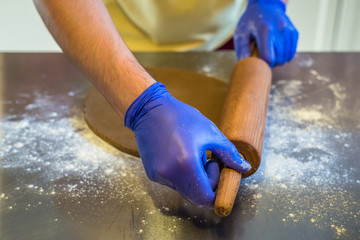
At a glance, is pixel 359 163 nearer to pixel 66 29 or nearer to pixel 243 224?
pixel 243 224

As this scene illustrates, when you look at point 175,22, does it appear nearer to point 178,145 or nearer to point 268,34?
point 268,34

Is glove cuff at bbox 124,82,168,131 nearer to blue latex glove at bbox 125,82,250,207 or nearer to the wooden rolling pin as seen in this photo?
blue latex glove at bbox 125,82,250,207

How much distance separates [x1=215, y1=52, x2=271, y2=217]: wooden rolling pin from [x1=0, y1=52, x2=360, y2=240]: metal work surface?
0.09 m

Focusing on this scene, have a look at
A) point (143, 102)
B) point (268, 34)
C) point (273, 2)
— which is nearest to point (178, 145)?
point (143, 102)

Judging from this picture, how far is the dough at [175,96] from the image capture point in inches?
47.9

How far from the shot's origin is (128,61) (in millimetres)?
1040

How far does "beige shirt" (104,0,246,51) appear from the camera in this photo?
5.71 feet

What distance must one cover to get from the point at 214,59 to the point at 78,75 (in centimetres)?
59

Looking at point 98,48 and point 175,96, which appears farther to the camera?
point 175,96

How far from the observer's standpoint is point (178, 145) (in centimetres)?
89

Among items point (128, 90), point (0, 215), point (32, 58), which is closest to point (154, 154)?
point (128, 90)

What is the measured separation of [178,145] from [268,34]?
0.77 meters

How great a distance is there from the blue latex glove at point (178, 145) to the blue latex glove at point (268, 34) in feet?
2.00

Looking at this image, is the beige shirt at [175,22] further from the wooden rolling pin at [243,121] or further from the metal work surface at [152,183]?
the wooden rolling pin at [243,121]
